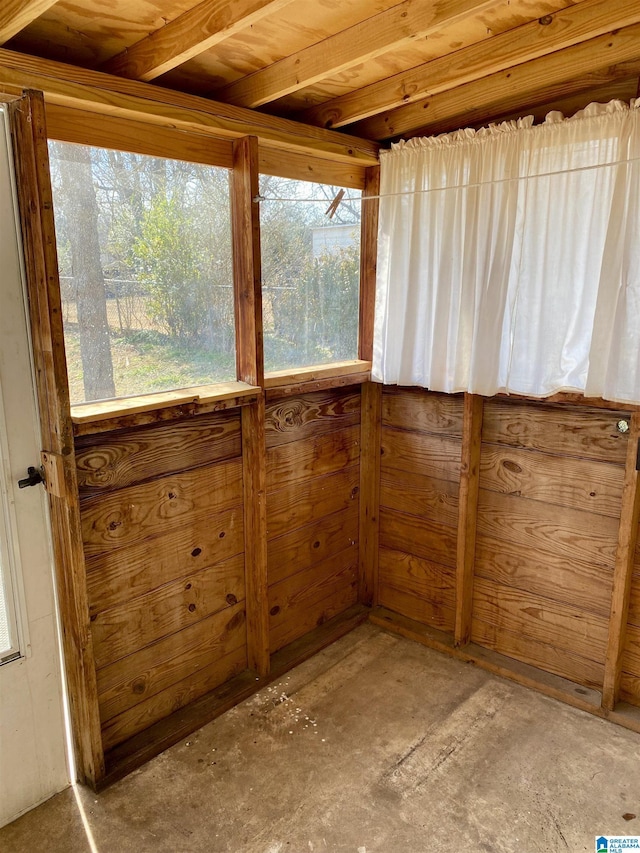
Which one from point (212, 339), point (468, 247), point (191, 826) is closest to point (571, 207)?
point (468, 247)

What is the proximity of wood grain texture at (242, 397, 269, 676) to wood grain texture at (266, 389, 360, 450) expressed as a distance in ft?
0.48

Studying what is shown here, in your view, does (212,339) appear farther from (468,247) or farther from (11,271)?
(468,247)

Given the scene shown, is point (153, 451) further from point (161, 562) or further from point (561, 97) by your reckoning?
point (561, 97)

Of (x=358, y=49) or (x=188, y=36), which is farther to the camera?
(x=358, y=49)

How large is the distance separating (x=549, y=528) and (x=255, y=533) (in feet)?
3.87

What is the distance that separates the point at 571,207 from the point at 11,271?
1.75m

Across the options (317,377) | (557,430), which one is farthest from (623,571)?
(317,377)

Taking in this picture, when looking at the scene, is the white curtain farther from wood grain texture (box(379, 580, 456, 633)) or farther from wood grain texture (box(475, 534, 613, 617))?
wood grain texture (box(379, 580, 456, 633))

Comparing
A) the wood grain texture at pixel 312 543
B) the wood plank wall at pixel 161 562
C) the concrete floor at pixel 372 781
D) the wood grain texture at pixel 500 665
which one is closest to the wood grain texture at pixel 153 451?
the wood plank wall at pixel 161 562

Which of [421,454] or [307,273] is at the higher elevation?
[307,273]

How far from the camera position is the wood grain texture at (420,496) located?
262cm

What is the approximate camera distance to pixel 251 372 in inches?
86.4

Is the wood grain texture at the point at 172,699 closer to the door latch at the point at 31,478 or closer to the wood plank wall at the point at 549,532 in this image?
the door latch at the point at 31,478

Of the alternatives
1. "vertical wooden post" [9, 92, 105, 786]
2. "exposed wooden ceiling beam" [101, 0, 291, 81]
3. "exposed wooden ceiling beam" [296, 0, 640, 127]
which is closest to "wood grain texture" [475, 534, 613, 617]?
"vertical wooden post" [9, 92, 105, 786]
